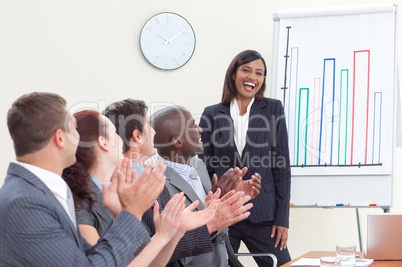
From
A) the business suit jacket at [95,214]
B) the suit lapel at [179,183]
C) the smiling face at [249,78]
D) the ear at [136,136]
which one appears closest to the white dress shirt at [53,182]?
the business suit jacket at [95,214]

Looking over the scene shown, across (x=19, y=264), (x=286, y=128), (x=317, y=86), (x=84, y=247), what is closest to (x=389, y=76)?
Result: (x=317, y=86)

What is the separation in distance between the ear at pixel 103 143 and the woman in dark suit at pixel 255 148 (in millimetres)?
1576

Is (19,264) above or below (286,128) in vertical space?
below

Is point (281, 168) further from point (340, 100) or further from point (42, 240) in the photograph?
point (42, 240)

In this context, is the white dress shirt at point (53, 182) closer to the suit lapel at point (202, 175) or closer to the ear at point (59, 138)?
the ear at point (59, 138)

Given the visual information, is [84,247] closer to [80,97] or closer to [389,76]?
[389,76]

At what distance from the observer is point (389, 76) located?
3.51 metres

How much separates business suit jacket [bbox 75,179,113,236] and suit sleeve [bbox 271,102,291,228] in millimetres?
1693

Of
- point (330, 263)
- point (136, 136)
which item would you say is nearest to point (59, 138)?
point (136, 136)

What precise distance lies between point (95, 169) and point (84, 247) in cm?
43

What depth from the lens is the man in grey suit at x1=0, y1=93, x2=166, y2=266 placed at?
1.26m

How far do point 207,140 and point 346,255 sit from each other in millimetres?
1523

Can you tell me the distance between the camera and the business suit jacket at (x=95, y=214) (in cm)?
170

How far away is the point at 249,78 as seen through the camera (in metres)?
3.49
